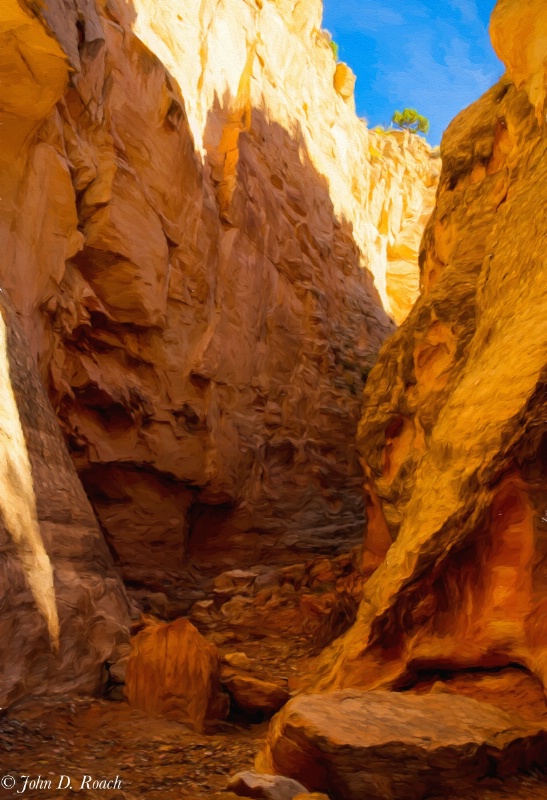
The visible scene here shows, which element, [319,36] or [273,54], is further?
[319,36]

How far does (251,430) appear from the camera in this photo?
11.3 m

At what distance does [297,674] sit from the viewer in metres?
6.41

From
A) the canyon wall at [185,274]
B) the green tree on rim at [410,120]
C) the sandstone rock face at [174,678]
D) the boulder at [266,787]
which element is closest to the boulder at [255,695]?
the sandstone rock face at [174,678]

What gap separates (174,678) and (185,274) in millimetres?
6766

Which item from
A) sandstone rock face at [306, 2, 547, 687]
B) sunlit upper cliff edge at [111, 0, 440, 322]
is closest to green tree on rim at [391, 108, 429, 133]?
sunlit upper cliff edge at [111, 0, 440, 322]

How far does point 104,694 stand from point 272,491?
6098mm

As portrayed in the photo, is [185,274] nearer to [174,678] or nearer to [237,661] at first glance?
[237,661]

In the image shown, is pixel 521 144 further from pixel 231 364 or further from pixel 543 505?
pixel 231 364

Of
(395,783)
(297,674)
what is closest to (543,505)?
(395,783)

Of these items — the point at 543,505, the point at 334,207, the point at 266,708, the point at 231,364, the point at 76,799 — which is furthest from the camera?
the point at 334,207

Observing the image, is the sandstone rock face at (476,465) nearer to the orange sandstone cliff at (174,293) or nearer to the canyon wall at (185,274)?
the orange sandstone cliff at (174,293)

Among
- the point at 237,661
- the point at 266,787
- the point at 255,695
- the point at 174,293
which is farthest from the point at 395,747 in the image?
the point at 174,293

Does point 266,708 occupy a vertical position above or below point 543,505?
below

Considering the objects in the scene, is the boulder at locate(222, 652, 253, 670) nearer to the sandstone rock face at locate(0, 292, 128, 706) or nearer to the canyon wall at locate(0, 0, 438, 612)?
the sandstone rock face at locate(0, 292, 128, 706)
